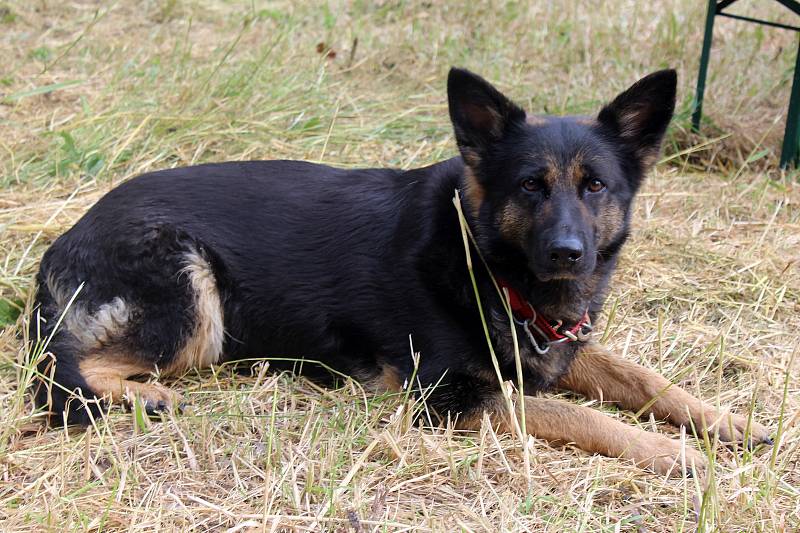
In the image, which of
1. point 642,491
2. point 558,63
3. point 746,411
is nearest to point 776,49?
point 558,63

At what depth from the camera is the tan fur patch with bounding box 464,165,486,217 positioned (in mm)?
3305

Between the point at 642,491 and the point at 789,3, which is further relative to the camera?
the point at 789,3

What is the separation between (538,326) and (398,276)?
61 cm

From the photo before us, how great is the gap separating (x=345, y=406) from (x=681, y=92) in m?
4.13

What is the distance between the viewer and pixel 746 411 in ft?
11.0

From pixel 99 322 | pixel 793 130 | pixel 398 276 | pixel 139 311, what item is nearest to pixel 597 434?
pixel 398 276

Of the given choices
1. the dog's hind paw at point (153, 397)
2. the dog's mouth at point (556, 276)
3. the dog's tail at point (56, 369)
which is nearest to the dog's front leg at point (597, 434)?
the dog's mouth at point (556, 276)

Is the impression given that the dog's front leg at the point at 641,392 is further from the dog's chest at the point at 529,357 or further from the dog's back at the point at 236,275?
the dog's back at the point at 236,275

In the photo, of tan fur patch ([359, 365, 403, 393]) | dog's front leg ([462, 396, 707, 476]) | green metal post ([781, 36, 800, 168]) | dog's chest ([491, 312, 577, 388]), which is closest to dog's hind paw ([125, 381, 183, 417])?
tan fur patch ([359, 365, 403, 393])

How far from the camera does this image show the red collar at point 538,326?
3311 millimetres

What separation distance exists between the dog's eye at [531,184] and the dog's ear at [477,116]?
25cm

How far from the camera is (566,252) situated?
293 cm

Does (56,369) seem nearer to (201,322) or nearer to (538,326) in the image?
(201,322)

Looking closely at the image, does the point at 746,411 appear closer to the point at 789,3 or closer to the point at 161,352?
the point at 161,352
